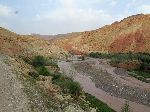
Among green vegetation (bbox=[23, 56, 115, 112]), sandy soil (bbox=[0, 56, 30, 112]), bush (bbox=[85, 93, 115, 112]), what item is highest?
sandy soil (bbox=[0, 56, 30, 112])

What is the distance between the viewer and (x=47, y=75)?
44.9 meters

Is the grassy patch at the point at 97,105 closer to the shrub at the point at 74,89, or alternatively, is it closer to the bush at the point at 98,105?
the bush at the point at 98,105

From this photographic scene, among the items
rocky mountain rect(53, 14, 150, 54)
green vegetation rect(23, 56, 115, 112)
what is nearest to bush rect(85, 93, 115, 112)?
green vegetation rect(23, 56, 115, 112)

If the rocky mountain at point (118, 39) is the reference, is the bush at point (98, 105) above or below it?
below

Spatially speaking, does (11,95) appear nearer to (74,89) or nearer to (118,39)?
(74,89)

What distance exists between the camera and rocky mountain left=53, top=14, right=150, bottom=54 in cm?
13641

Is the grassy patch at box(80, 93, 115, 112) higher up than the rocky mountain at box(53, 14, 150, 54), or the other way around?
the rocky mountain at box(53, 14, 150, 54)

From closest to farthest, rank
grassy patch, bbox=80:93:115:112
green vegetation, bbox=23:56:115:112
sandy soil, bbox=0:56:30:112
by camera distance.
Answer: sandy soil, bbox=0:56:30:112, green vegetation, bbox=23:56:115:112, grassy patch, bbox=80:93:115:112

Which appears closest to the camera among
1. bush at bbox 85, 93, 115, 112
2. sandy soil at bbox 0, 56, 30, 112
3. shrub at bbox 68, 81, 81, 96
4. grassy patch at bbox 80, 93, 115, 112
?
sandy soil at bbox 0, 56, 30, 112

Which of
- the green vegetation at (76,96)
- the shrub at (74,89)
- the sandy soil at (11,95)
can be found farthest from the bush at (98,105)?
the sandy soil at (11,95)

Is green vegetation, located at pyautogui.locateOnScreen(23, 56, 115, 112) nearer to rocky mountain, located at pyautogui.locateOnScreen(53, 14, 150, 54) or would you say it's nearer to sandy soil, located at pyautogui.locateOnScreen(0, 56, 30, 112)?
sandy soil, located at pyautogui.locateOnScreen(0, 56, 30, 112)

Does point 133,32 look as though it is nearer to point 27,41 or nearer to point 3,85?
point 27,41

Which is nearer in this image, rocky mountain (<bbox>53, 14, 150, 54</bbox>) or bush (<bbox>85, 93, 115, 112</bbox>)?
bush (<bbox>85, 93, 115, 112</bbox>)

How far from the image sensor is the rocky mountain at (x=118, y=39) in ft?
448
